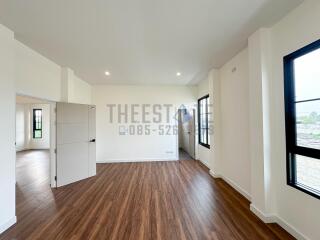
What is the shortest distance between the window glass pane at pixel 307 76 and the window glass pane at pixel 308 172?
2.52 feet

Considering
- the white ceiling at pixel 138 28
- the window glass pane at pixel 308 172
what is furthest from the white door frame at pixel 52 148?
the window glass pane at pixel 308 172

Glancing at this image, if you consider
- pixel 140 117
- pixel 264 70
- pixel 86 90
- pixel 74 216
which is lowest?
pixel 74 216

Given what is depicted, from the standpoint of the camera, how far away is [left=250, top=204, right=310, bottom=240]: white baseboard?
2.00 meters

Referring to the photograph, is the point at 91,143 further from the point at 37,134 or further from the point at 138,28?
the point at 37,134

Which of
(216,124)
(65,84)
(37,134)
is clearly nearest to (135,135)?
(65,84)

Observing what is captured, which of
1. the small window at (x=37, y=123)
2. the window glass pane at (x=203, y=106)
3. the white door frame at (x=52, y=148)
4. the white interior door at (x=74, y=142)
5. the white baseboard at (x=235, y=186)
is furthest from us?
the small window at (x=37, y=123)

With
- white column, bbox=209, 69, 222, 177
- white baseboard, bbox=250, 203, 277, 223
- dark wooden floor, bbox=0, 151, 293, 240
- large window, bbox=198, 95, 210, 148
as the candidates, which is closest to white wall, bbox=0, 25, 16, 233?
dark wooden floor, bbox=0, 151, 293, 240

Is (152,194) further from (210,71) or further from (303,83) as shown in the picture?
(210,71)

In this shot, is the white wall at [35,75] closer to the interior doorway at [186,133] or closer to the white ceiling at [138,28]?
the white ceiling at [138,28]

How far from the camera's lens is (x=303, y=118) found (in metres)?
2.02

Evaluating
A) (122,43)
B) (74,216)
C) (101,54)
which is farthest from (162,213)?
(101,54)

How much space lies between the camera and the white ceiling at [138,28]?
1950 millimetres

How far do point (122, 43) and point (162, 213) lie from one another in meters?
3.02

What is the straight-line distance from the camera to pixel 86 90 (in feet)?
18.1
